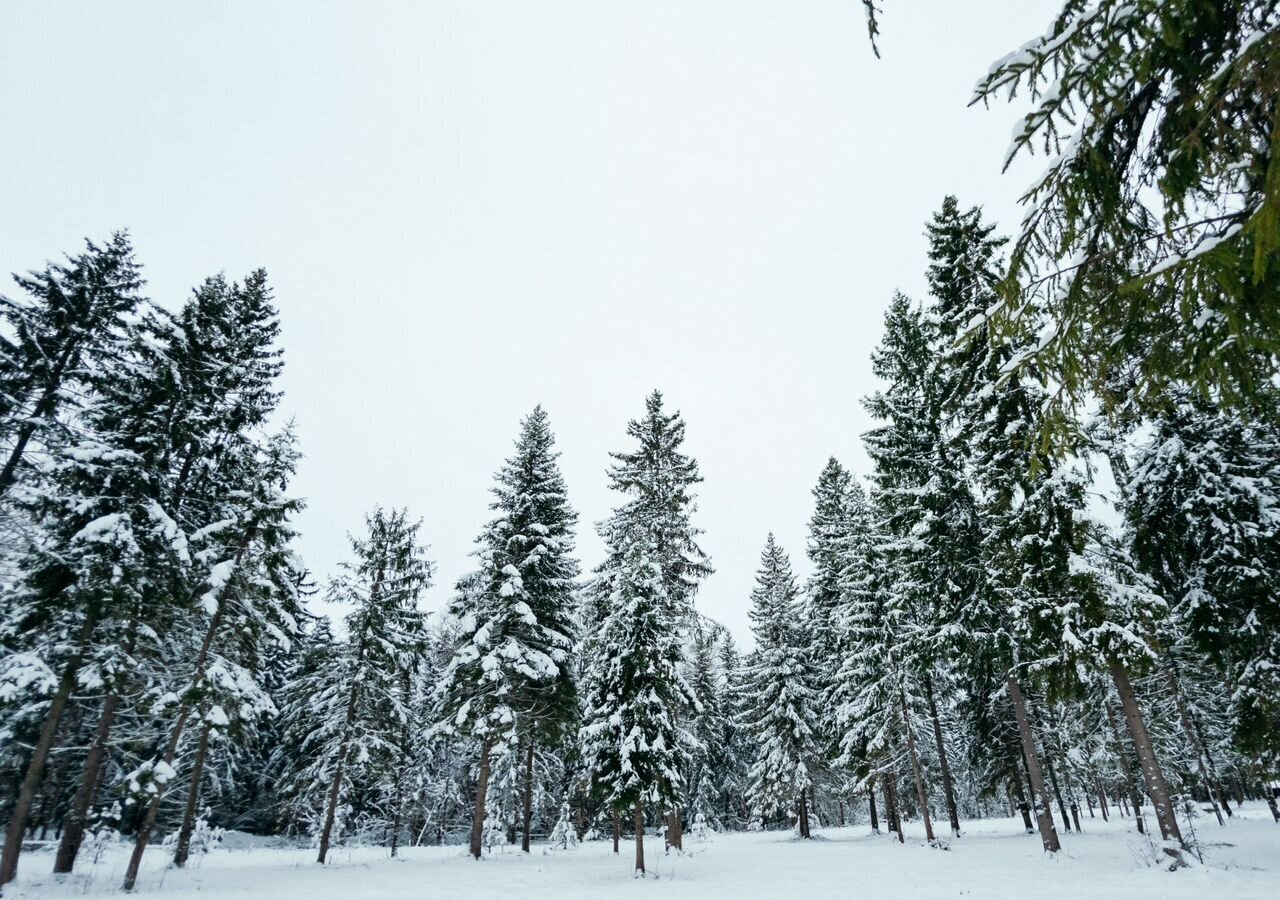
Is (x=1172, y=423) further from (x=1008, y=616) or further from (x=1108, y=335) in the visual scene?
(x=1108, y=335)

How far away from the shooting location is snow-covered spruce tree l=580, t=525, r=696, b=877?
17875 millimetres

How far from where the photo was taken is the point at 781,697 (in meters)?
32.3

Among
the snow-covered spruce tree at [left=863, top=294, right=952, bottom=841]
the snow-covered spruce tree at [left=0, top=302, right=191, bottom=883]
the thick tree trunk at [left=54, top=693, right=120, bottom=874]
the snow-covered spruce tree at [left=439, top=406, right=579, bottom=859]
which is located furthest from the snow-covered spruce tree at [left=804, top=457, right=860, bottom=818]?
the thick tree trunk at [left=54, top=693, right=120, bottom=874]

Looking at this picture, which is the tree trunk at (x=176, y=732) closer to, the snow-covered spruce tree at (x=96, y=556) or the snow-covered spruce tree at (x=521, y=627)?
the snow-covered spruce tree at (x=96, y=556)

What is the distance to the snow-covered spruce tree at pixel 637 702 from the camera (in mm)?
17875

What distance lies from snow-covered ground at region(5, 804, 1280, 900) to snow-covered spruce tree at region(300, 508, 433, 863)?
4.07 m

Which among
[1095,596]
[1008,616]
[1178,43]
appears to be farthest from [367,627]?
[1178,43]

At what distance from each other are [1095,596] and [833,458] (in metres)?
19.3

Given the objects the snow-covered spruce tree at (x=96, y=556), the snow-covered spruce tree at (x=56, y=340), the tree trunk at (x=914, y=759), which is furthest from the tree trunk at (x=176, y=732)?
the tree trunk at (x=914, y=759)

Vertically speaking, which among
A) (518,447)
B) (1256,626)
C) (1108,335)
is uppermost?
(518,447)

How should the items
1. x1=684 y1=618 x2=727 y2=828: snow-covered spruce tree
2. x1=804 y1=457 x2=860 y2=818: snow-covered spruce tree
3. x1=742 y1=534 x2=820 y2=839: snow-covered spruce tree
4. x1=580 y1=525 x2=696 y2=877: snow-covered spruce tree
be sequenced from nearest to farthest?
x1=580 y1=525 x2=696 y2=877: snow-covered spruce tree, x1=804 y1=457 x2=860 y2=818: snow-covered spruce tree, x1=742 y1=534 x2=820 y2=839: snow-covered spruce tree, x1=684 y1=618 x2=727 y2=828: snow-covered spruce tree

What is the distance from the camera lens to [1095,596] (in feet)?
44.1

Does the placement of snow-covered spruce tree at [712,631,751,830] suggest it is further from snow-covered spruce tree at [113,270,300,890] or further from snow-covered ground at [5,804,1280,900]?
snow-covered spruce tree at [113,270,300,890]

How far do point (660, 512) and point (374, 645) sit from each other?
12899 mm
